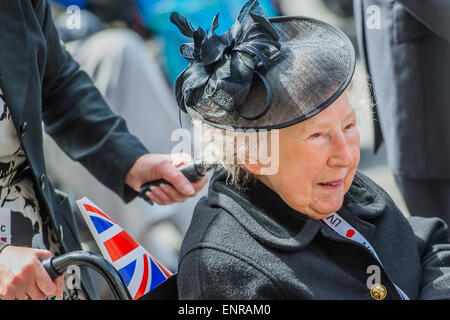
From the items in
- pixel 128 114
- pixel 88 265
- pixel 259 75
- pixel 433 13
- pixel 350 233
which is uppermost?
pixel 259 75

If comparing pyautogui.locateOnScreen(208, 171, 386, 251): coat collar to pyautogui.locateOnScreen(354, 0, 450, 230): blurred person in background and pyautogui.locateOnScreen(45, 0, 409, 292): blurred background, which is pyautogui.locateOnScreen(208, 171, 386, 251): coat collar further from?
pyautogui.locateOnScreen(45, 0, 409, 292): blurred background

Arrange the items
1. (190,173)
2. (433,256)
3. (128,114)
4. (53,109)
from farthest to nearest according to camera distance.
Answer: (128,114)
(53,109)
(190,173)
(433,256)

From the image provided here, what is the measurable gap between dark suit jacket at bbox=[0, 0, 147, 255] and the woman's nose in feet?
2.28

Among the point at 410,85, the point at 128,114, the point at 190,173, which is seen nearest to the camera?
the point at 190,173

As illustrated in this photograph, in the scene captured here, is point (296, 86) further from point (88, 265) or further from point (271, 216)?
point (88, 265)

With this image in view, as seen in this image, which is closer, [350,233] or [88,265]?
[88,265]

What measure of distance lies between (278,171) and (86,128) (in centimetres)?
72

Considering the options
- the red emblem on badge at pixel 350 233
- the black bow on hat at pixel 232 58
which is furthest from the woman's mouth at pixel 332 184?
the black bow on hat at pixel 232 58

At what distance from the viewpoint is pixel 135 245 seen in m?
1.60

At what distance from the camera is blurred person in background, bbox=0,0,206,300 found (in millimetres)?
1474

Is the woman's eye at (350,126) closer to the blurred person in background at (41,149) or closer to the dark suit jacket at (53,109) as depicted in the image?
the blurred person in background at (41,149)

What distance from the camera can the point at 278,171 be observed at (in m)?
1.46

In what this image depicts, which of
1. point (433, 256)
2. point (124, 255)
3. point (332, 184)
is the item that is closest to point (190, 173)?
point (124, 255)

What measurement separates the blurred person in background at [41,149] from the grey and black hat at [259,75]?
448mm
